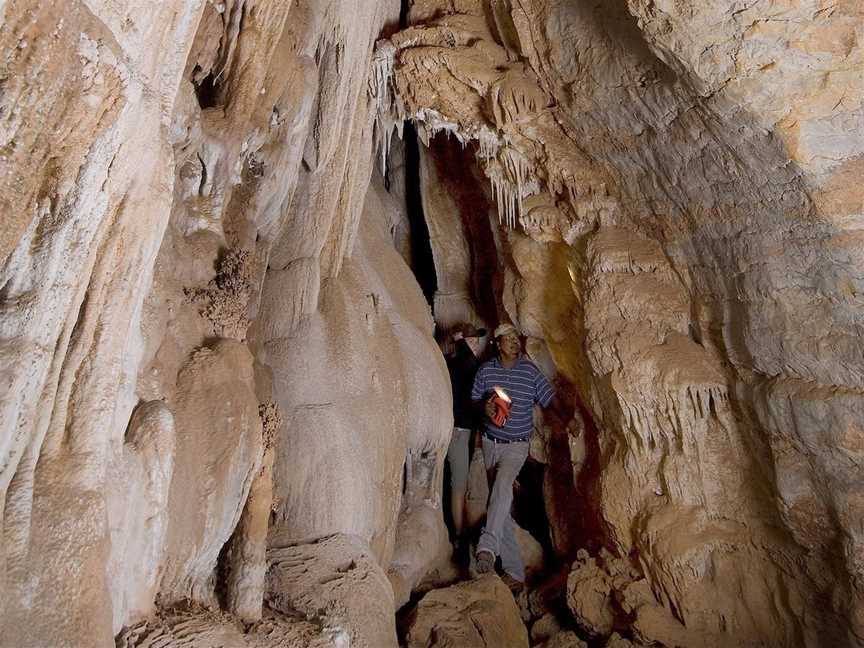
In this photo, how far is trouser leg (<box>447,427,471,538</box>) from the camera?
5.64 metres

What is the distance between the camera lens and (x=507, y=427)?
5270 mm

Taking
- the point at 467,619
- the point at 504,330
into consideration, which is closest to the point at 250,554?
the point at 467,619

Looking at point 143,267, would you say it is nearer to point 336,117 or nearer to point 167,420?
point 167,420

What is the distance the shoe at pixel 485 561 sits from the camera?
477 centimetres

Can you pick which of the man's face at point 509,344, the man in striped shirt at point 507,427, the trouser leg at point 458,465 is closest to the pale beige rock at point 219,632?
the man in striped shirt at point 507,427

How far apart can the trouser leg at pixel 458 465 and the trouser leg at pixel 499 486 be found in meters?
0.41

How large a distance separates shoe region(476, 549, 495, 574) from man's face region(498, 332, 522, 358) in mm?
1582

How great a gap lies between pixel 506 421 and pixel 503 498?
600mm

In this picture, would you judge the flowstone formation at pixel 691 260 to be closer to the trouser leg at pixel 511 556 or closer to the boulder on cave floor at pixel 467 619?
the trouser leg at pixel 511 556

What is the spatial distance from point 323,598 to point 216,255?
1687mm

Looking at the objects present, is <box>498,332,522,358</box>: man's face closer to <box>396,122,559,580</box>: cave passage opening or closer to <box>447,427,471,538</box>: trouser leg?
<box>396,122,559,580</box>: cave passage opening

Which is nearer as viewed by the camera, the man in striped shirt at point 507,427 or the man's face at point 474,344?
the man in striped shirt at point 507,427

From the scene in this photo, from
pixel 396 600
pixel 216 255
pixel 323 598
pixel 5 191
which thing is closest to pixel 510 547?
pixel 396 600

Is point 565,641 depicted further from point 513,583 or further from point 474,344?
point 474,344
